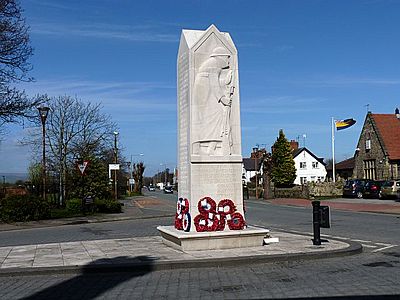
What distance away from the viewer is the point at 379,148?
57.8 m

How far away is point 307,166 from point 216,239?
87.7 meters

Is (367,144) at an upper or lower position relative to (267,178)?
upper

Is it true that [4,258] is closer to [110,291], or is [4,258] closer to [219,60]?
[110,291]

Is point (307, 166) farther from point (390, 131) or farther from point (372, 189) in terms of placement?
point (372, 189)

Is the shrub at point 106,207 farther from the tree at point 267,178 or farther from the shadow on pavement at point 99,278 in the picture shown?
the tree at point 267,178

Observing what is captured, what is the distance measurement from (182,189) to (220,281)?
4701 mm

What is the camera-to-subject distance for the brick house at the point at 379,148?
55.7 m

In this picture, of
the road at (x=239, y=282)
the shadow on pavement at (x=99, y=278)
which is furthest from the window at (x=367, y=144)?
the shadow on pavement at (x=99, y=278)

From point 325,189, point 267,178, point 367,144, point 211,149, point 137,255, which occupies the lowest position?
point 137,255

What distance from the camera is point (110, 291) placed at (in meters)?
8.84

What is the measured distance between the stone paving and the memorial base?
0.21m

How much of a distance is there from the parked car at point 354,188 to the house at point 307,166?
4736cm

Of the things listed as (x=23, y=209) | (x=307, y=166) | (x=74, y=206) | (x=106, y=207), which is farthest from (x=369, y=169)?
(x=23, y=209)

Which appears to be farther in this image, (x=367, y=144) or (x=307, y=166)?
(x=307, y=166)
